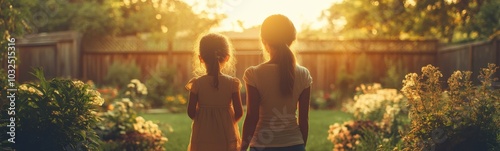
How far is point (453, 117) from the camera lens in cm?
546

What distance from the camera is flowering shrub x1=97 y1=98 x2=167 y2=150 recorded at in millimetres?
7762

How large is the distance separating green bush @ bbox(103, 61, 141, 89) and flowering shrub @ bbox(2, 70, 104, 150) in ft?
40.9

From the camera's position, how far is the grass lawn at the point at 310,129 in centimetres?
951

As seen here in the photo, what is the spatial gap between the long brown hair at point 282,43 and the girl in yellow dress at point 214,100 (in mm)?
713

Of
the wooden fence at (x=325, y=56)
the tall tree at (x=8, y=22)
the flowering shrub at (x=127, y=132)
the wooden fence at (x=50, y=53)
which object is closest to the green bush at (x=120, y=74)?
the wooden fence at (x=50, y=53)

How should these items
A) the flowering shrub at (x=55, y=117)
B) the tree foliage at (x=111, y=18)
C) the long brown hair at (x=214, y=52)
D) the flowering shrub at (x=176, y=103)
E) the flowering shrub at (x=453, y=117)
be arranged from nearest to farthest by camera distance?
the long brown hair at (x=214, y=52), the flowering shrub at (x=55, y=117), the flowering shrub at (x=453, y=117), the flowering shrub at (x=176, y=103), the tree foliage at (x=111, y=18)

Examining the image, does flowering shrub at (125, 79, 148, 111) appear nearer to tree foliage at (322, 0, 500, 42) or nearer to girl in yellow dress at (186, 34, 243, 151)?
girl in yellow dress at (186, 34, 243, 151)

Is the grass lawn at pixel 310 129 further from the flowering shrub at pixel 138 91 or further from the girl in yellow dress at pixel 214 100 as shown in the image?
the girl in yellow dress at pixel 214 100

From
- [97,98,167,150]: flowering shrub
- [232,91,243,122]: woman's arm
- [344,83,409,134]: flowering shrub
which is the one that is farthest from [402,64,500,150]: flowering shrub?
[97,98,167,150]: flowering shrub

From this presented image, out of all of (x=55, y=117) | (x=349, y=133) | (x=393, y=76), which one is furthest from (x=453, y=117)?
(x=393, y=76)

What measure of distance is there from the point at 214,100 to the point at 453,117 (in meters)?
2.05

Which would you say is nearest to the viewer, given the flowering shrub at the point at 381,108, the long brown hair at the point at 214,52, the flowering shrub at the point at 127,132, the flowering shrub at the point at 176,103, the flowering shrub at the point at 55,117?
the long brown hair at the point at 214,52

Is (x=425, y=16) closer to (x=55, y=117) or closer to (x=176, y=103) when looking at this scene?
(x=176, y=103)

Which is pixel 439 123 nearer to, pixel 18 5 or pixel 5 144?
pixel 5 144
